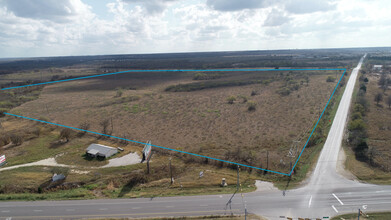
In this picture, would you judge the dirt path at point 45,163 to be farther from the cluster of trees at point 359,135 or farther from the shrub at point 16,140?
the cluster of trees at point 359,135

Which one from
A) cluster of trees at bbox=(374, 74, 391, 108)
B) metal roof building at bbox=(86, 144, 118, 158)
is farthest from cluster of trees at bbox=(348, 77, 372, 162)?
metal roof building at bbox=(86, 144, 118, 158)

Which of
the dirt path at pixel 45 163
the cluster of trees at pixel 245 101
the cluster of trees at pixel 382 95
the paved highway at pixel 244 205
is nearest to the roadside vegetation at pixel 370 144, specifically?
the cluster of trees at pixel 382 95

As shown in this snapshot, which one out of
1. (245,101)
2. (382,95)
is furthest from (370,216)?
(382,95)

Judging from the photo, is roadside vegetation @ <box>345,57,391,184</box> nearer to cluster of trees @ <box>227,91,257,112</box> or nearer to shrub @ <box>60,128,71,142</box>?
cluster of trees @ <box>227,91,257,112</box>

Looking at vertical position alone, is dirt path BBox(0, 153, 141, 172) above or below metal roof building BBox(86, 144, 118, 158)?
below

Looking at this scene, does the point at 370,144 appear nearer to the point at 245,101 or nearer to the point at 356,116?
the point at 356,116

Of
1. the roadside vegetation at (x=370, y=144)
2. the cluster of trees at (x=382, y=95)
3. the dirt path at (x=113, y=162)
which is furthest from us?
the cluster of trees at (x=382, y=95)

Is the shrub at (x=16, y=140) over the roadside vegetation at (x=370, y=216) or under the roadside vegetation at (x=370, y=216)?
over
